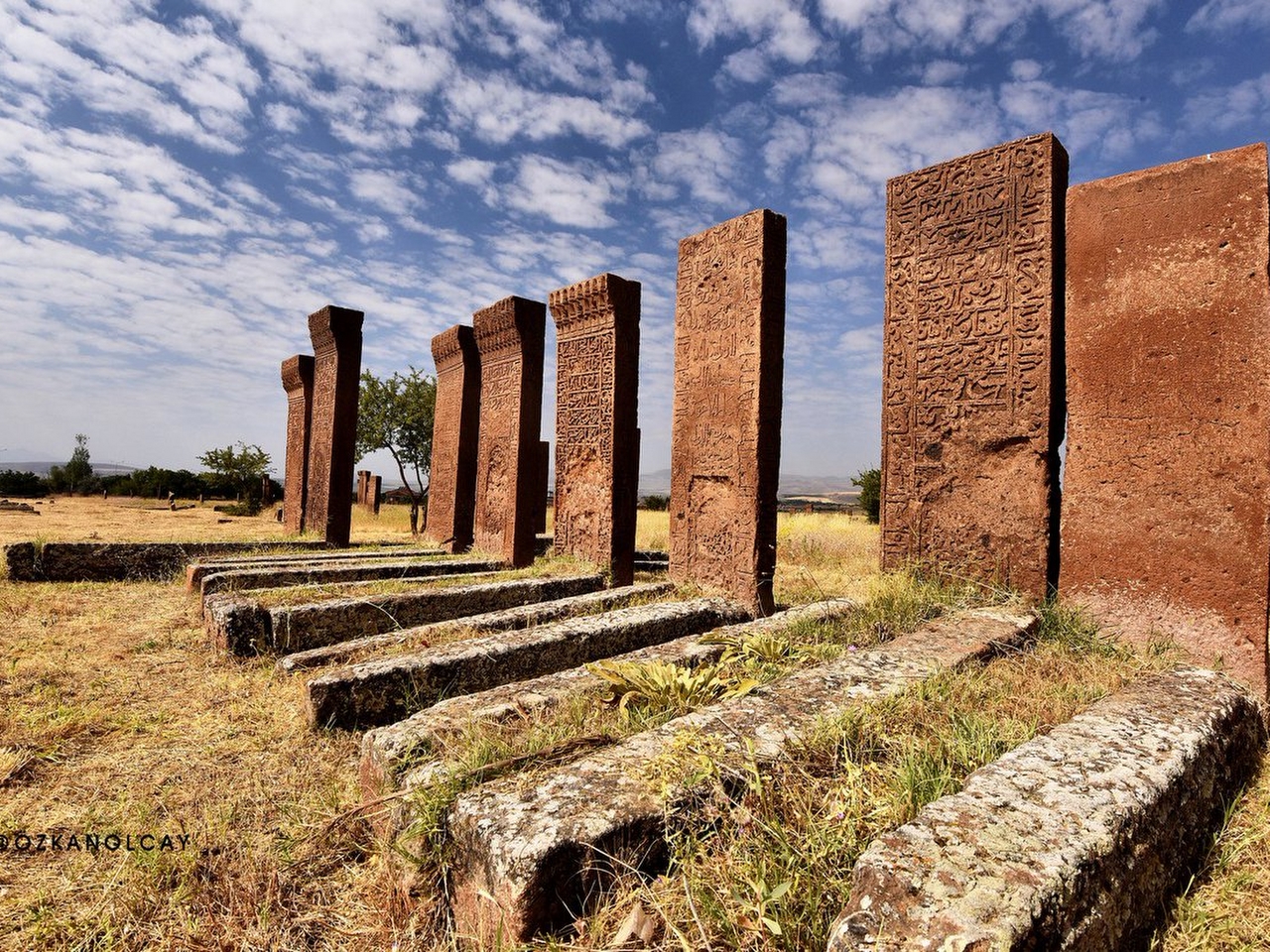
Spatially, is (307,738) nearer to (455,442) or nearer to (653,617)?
(653,617)

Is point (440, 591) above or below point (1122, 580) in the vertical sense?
below

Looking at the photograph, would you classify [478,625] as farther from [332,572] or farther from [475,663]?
[332,572]

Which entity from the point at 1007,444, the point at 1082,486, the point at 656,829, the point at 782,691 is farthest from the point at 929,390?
the point at 656,829

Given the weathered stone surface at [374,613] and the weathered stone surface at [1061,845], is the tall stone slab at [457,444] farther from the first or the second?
the weathered stone surface at [1061,845]

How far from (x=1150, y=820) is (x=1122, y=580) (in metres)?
2.21

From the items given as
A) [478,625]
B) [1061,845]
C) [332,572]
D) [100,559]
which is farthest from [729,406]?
[100,559]

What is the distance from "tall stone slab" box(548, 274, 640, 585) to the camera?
20.5 feet

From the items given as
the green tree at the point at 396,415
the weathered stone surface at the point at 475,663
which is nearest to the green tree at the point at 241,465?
the green tree at the point at 396,415

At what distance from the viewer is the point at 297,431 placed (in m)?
12.2

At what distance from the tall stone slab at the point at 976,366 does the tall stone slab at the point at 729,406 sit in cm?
76

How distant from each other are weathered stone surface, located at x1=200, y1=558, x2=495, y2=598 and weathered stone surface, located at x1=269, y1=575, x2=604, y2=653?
1.31 meters

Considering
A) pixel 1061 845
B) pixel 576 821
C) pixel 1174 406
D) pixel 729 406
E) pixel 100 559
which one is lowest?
pixel 100 559

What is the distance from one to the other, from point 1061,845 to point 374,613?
4059 millimetres

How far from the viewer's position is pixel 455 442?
888 centimetres
